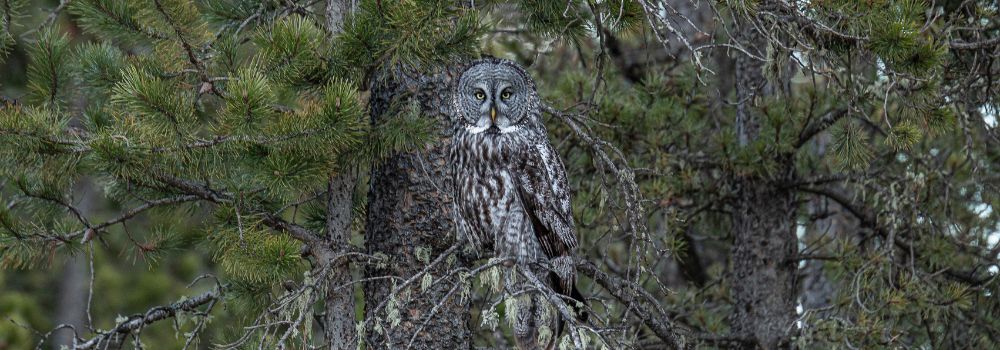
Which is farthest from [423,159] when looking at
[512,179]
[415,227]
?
[512,179]

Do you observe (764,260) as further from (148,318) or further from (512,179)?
(148,318)

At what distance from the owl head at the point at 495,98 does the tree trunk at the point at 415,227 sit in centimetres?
16

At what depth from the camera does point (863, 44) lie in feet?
13.8

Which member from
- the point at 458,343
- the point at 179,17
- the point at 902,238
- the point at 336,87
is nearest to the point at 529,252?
the point at 458,343

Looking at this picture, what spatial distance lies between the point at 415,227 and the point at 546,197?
66 cm

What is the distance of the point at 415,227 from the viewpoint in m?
4.64

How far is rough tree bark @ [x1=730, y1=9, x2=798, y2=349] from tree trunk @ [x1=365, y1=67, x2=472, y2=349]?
6.89 feet

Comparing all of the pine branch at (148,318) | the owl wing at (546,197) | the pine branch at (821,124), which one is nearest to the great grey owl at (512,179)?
the owl wing at (546,197)

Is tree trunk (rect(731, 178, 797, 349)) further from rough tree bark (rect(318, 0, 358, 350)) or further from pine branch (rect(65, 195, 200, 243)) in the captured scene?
pine branch (rect(65, 195, 200, 243))

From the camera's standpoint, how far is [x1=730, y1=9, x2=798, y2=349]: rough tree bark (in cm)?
613

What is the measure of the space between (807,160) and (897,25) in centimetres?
231

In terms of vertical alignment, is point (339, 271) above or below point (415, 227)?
below

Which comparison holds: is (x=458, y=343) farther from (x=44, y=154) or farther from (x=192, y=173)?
(x=44, y=154)

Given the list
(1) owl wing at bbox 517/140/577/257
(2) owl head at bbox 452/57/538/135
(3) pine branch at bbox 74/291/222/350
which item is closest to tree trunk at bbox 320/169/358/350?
(3) pine branch at bbox 74/291/222/350
